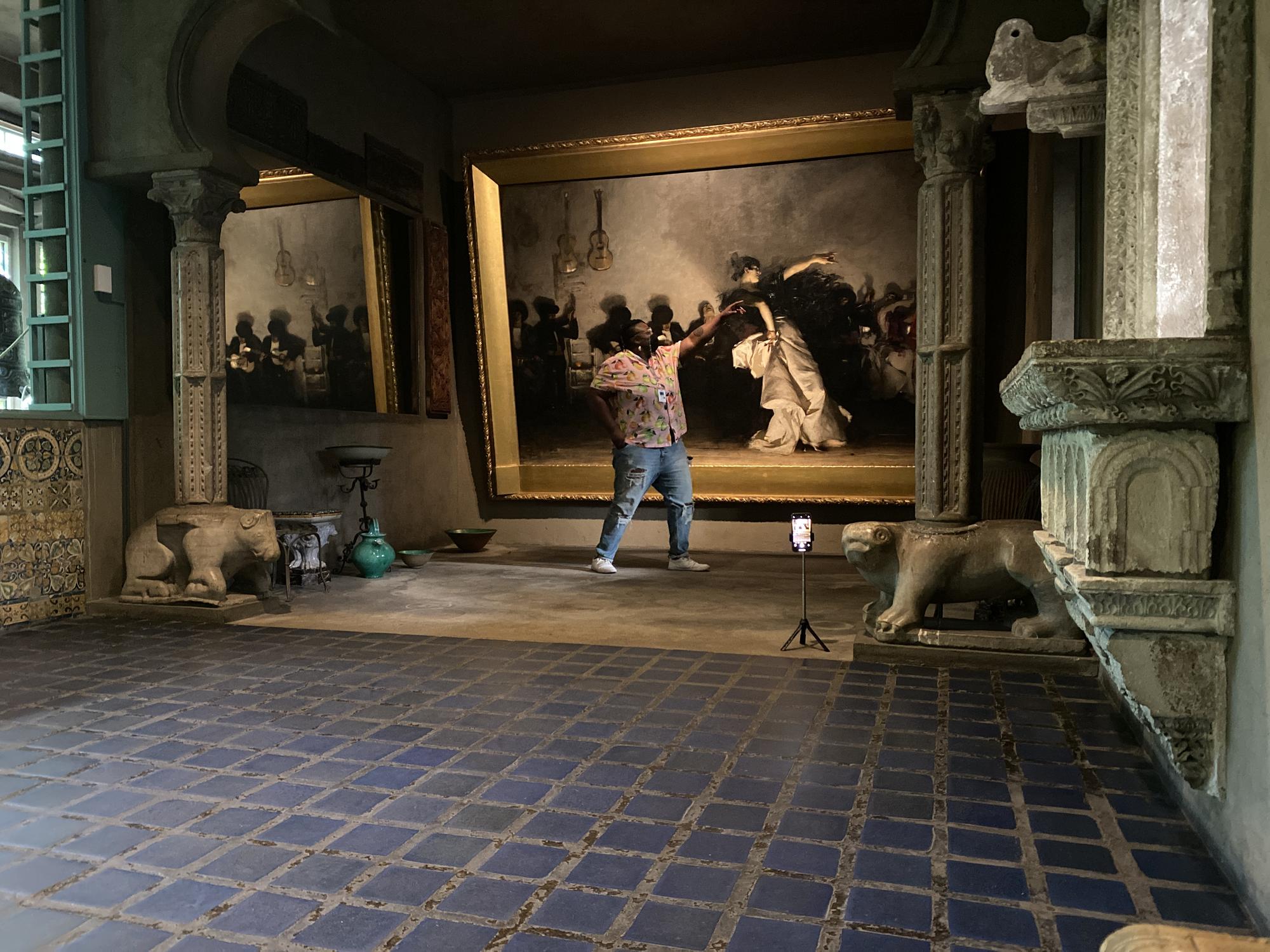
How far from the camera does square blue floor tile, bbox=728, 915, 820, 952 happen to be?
1948 mm

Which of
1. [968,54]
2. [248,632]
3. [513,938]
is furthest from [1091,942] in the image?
[248,632]

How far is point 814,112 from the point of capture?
858 cm

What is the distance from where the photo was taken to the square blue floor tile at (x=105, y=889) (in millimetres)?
2170

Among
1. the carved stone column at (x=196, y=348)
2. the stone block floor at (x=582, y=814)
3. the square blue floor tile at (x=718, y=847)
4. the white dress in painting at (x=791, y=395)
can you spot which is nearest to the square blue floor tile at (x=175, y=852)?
the stone block floor at (x=582, y=814)

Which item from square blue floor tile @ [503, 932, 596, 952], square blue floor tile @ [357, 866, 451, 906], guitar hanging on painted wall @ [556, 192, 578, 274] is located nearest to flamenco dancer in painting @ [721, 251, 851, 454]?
guitar hanging on painted wall @ [556, 192, 578, 274]

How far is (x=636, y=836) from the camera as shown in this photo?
251 centimetres

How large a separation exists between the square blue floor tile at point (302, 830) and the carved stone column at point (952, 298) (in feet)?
10.0

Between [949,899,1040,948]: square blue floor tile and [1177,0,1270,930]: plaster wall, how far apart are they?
1.52 feet

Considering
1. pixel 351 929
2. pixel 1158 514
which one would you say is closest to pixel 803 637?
pixel 1158 514

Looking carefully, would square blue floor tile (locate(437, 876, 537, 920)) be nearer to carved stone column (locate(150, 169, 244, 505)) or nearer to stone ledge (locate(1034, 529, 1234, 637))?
stone ledge (locate(1034, 529, 1234, 637))

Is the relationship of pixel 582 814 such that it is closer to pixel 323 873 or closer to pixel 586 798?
pixel 586 798

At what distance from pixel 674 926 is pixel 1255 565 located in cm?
140

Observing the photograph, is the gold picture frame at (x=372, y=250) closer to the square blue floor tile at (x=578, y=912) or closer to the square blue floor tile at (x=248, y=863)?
the square blue floor tile at (x=248, y=863)

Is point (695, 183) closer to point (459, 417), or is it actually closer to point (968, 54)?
point (459, 417)
